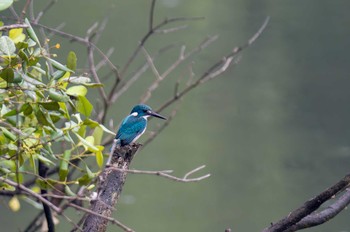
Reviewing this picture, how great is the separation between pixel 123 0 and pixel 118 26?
91 centimetres

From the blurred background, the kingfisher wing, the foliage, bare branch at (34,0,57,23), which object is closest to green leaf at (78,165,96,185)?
the foliage

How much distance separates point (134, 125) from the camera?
277 centimetres

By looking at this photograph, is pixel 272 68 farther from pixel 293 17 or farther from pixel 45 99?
pixel 45 99

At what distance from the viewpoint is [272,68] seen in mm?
8719

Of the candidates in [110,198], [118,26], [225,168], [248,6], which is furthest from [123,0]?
[110,198]

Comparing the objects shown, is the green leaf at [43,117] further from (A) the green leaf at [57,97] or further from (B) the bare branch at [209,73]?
(B) the bare branch at [209,73]

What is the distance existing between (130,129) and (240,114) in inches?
202

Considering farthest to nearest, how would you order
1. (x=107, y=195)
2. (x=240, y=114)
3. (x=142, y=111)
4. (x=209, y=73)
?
(x=240, y=114) < (x=209, y=73) < (x=142, y=111) < (x=107, y=195)

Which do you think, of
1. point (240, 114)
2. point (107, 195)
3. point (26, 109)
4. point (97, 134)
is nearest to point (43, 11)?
point (97, 134)

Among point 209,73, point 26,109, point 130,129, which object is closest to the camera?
point 26,109

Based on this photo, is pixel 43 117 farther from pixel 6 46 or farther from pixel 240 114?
pixel 240 114

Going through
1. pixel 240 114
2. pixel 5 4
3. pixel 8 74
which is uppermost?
pixel 5 4

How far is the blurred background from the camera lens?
240 inches

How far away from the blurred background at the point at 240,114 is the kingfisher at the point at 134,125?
2618mm
